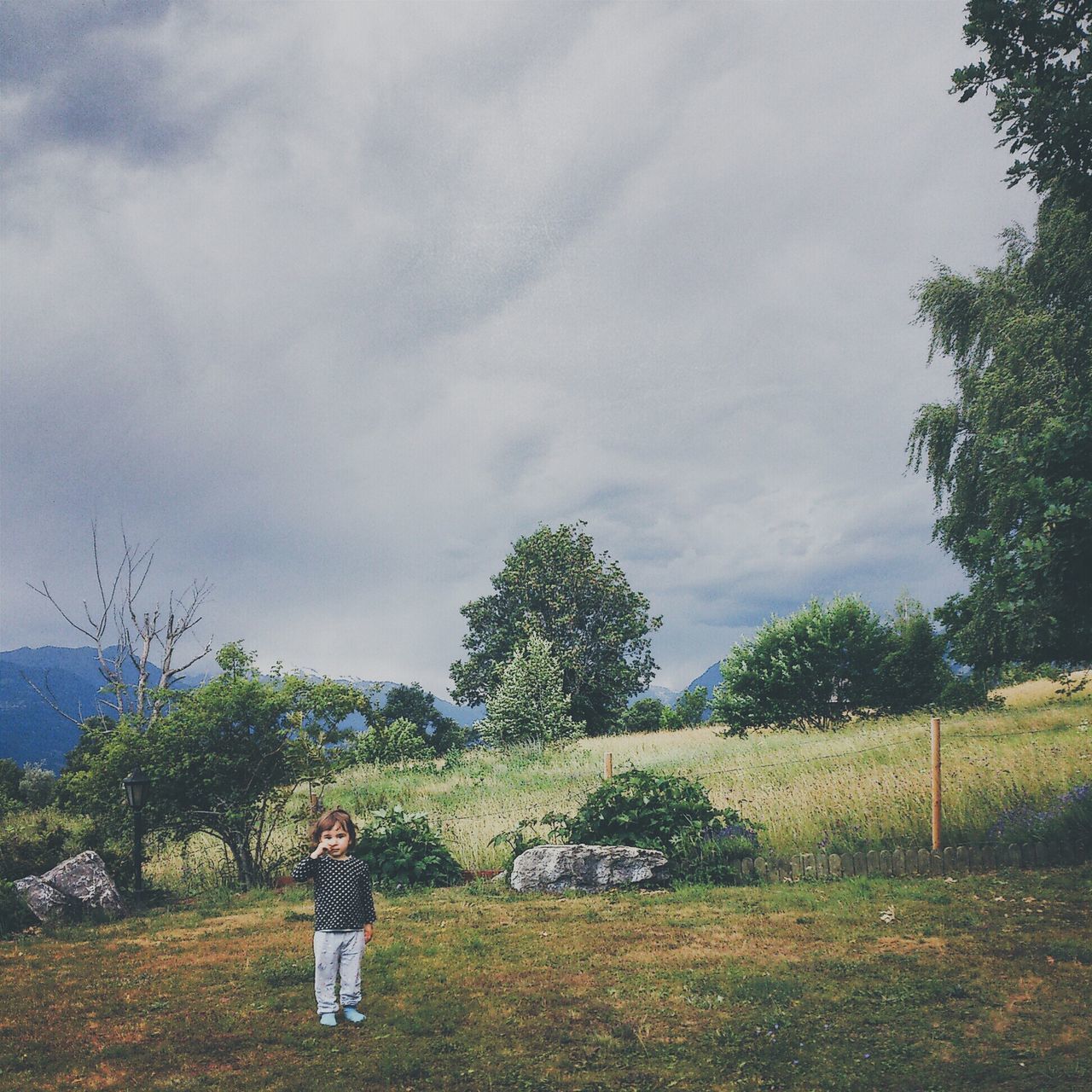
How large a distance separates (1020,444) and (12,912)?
1429 centimetres

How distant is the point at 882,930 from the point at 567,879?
4.39 meters

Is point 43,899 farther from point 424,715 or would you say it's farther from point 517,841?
point 424,715

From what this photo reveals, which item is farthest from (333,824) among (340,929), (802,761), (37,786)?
(37,786)

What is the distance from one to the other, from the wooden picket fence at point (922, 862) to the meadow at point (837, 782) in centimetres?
69

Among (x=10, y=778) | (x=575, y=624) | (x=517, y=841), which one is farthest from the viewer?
(x=575, y=624)

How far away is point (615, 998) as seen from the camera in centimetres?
587

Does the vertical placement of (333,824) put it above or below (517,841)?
above

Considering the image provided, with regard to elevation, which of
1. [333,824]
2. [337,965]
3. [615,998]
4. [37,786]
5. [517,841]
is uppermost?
[333,824]

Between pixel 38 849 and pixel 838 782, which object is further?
pixel 838 782

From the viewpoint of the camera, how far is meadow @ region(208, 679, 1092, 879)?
436 inches

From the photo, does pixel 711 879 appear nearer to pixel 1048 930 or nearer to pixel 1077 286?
pixel 1048 930

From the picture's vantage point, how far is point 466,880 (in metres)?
11.7

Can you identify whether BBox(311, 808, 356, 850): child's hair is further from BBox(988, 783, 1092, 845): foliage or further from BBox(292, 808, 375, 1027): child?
BBox(988, 783, 1092, 845): foliage

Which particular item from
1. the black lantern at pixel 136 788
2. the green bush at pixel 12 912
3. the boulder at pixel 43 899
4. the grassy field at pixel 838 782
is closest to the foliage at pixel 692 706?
the grassy field at pixel 838 782
